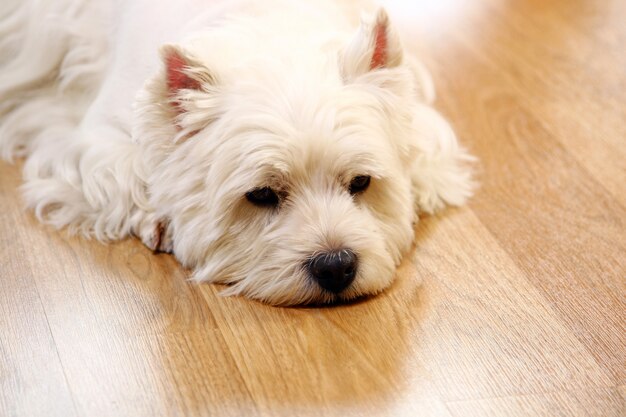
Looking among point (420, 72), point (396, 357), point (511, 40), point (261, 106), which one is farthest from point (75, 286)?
point (511, 40)

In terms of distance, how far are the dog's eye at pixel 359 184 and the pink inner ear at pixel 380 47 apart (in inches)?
9.8

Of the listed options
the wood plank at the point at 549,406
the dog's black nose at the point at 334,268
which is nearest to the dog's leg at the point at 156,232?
the dog's black nose at the point at 334,268

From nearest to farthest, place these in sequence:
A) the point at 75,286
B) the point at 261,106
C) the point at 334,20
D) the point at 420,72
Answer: the point at 261,106
the point at 75,286
the point at 334,20
the point at 420,72

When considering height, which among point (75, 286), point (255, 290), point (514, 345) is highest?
point (514, 345)

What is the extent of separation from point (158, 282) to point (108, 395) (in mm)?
415

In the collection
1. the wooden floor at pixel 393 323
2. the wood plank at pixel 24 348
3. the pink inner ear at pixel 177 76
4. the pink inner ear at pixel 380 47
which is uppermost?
the pink inner ear at pixel 380 47

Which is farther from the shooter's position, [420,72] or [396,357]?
[420,72]

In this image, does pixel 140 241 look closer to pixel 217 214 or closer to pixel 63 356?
pixel 217 214

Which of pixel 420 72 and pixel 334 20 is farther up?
pixel 334 20

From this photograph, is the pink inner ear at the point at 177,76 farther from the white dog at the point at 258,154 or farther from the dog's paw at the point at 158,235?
the dog's paw at the point at 158,235

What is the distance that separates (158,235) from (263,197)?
331 millimetres

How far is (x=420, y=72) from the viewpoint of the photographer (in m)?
2.70

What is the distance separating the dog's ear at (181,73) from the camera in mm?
1867

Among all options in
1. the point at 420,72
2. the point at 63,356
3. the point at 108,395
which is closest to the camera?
the point at 108,395
